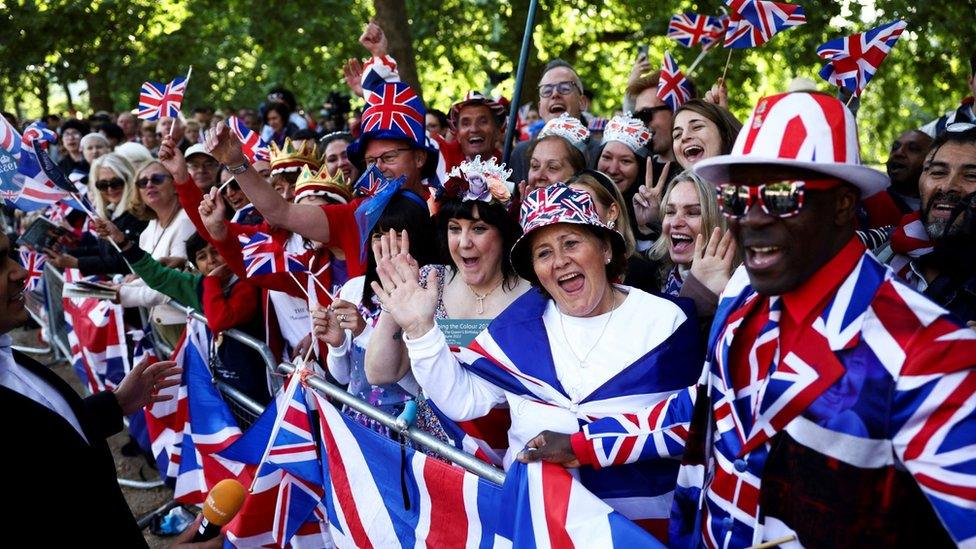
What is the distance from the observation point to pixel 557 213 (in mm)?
3141

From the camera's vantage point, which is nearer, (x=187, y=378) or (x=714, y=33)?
(x=187, y=378)

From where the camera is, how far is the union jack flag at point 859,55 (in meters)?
4.72

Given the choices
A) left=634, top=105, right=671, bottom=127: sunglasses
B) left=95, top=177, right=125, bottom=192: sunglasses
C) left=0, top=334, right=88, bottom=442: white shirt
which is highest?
left=634, top=105, right=671, bottom=127: sunglasses

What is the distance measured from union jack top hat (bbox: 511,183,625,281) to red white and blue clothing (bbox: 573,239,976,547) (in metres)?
0.95

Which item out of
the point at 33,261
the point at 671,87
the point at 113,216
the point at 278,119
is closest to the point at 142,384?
the point at 113,216

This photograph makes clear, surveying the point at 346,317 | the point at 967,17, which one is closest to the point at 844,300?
the point at 346,317

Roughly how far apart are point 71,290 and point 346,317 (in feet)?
9.97

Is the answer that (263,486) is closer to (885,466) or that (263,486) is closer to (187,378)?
(187,378)

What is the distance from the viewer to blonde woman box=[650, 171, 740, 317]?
333 centimetres

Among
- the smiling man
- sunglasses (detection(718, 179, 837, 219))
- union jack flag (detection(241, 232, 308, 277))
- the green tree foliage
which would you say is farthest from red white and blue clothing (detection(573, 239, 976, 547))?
the green tree foliage

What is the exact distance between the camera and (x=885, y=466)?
1902 millimetres

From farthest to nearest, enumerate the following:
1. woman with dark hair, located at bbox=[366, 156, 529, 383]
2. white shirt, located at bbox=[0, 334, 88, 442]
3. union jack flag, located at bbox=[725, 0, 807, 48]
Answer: union jack flag, located at bbox=[725, 0, 807, 48] < woman with dark hair, located at bbox=[366, 156, 529, 383] < white shirt, located at bbox=[0, 334, 88, 442]

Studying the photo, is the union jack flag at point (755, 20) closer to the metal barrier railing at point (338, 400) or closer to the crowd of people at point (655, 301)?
the crowd of people at point (655, 301)

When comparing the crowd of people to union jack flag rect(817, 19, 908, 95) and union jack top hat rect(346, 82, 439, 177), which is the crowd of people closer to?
union jack top hat rect(346, 82, 439, 177)
